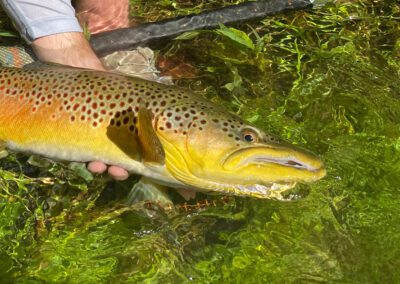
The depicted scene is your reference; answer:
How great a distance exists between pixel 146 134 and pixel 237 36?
1.87m

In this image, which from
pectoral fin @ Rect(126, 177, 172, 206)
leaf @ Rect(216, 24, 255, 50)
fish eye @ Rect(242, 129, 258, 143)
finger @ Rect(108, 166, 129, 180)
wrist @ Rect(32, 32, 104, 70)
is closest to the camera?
fish eye @ Rect(242, 129, 258, 143)

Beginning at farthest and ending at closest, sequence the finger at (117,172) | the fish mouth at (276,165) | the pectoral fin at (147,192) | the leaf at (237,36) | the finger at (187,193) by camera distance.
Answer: the leaf at (237,36), the finger at (187,193), the pectoral fin at (147,192), the finger at (117,172), the fish mouth at (276,165)

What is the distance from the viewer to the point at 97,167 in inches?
131

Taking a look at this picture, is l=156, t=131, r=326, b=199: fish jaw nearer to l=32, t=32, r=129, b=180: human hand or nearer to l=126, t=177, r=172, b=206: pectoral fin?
l=126, t=177, r=172, b=206: pectoral fin

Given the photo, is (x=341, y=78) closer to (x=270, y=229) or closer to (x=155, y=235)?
(x=270, y=229)

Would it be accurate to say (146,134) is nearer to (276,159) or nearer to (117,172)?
(117,172)

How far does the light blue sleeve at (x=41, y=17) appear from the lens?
3.97m

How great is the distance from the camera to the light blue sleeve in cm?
397

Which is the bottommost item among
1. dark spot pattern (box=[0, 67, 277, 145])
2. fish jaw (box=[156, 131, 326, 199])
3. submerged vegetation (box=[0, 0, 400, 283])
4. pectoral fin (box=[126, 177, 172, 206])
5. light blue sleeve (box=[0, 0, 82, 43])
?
submerged vegetation (box=[0, 0, 400, 283])

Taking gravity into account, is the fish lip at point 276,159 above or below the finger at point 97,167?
above

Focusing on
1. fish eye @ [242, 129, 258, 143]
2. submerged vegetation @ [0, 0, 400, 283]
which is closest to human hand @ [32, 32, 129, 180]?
submerged vegetation @ [0, 0, 400, 283]

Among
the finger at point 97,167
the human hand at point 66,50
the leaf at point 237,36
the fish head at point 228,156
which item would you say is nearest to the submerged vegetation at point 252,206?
the leaf at point 237,36

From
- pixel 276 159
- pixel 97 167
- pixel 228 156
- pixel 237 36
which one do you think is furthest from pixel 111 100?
pixel 237 36

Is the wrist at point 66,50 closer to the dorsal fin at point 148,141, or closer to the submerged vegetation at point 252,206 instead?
the submerged vegetation at point 252,206
